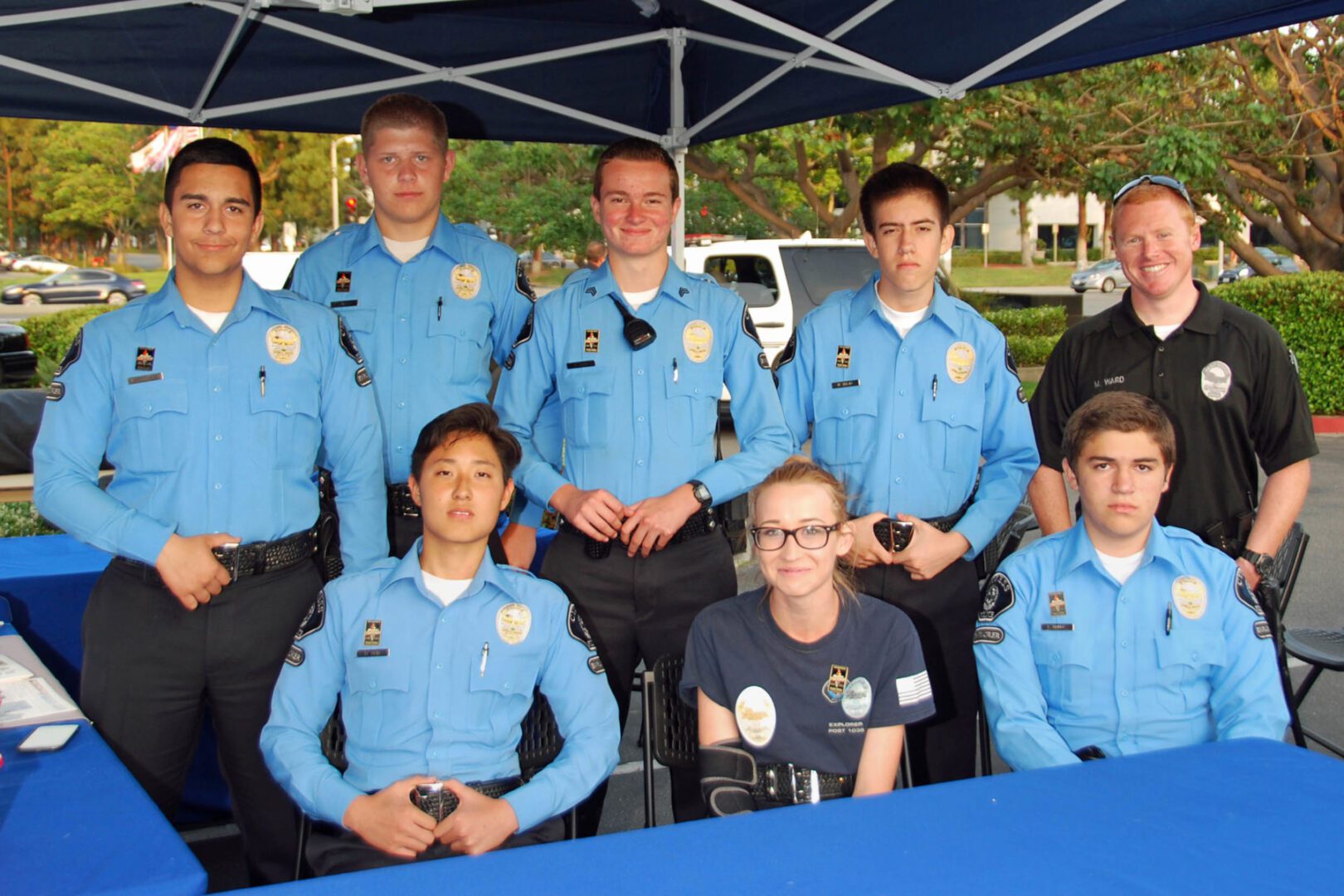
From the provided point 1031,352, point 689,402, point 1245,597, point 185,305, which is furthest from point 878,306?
point 1031,352

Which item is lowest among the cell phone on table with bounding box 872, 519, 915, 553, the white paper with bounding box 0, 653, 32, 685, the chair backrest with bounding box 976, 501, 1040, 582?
the white paper with bounding box 0, 653, 32, 685

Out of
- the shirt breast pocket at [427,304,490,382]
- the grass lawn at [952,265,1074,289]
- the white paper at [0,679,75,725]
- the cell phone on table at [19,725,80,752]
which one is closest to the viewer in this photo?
the cell phone on table at [19,725,80,752]

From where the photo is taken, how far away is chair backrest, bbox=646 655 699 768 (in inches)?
106

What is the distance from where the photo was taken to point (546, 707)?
8.84 ft

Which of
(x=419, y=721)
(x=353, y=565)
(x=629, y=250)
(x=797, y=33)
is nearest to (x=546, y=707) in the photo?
(x=419, y=721)

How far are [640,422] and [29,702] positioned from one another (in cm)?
156

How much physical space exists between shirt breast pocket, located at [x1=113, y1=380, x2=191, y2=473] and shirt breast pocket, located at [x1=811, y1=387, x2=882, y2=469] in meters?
1.66

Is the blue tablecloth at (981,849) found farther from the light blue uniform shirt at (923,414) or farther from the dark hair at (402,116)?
the dark hair at (402,116)

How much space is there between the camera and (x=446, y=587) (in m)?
2.65

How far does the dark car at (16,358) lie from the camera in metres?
12.6

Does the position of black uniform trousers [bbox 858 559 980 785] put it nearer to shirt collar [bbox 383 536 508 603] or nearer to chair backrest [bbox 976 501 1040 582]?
chair backrest [bbox 976 501 1040 582]

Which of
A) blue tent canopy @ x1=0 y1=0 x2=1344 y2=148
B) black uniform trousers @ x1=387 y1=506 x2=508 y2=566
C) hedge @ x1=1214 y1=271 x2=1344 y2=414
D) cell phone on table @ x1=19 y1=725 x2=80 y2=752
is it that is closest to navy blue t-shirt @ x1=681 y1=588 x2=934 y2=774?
black uniform trousers @ x1=387 y1=506 x2=508 y2=566

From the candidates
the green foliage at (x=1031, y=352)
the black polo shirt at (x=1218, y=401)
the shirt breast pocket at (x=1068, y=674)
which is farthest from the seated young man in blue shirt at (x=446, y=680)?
the green foliage at (x=1031, y=352)

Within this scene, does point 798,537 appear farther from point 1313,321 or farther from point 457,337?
point 1313,321
